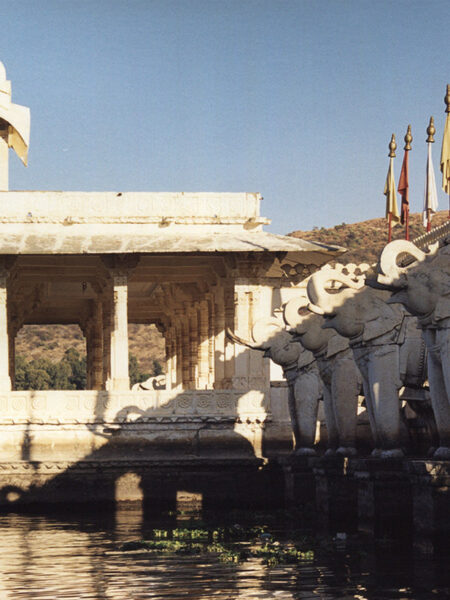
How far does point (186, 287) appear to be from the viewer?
1624 inches

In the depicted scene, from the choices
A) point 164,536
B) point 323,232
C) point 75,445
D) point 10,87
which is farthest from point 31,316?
point 323,232

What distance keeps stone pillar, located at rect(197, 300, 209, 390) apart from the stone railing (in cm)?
1029

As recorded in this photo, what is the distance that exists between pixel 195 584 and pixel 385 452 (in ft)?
14.5

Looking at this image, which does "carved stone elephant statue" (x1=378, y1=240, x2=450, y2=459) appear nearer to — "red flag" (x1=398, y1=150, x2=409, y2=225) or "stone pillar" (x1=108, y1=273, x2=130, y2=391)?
"stone pillar" (x1=108, y1=273, x2=130, y2=391)

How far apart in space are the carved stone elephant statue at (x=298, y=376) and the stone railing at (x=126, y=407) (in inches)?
197

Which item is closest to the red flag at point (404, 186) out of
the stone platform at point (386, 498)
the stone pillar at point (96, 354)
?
the stone platform at point (386, 498)

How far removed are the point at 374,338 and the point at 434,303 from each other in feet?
8.60

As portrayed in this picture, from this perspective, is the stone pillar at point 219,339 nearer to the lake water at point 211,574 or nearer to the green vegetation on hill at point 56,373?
the lake water at point 211,574

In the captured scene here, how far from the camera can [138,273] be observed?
119ft

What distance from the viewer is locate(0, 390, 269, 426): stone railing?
1117 inches

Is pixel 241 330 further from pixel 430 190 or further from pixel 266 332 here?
pixel 266 332

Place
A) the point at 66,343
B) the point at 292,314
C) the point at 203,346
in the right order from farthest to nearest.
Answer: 1. the point at 66,343
2. the point at 203,346
3. the point at 292,314

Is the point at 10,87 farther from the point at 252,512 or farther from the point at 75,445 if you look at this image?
the point at 252,512

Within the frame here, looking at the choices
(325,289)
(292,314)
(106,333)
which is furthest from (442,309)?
(106,333)
